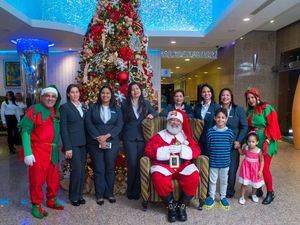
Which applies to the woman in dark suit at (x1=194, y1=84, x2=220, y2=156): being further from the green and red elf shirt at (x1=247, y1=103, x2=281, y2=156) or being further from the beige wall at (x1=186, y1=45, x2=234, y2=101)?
the beige wall at (x1=186, y1=45, x2=234, y2=101)

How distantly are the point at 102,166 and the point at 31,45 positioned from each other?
6.46m

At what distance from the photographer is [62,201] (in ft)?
11.7

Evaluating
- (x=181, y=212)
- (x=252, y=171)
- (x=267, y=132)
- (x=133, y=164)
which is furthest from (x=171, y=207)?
(x=267, y=132)

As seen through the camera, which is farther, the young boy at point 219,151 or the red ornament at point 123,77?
the red ornament at point 123,77

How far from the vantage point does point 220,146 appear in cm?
337

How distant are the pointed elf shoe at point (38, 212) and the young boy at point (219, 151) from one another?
1775 mm

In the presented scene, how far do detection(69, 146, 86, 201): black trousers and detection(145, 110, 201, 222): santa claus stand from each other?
749mm

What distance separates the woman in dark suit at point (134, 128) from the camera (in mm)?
3533

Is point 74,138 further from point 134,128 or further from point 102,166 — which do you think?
point 134,128

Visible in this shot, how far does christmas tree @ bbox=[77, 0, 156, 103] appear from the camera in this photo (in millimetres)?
3885

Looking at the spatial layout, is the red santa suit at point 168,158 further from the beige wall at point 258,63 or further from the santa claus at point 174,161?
the beige wall at point 258,63

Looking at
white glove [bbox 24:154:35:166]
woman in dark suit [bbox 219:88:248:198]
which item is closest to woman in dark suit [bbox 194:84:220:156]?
woman in dark suit [bbox 219:88:248:198]

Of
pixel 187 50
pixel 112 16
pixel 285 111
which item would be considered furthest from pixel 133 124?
pixel 187 50

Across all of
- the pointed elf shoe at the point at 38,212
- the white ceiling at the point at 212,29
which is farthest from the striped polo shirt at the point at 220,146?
the white ceiling at the point at 212,29
